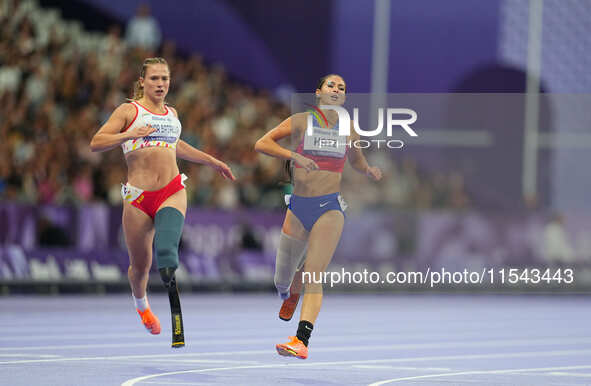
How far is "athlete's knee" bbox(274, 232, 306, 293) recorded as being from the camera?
11469 millimetres

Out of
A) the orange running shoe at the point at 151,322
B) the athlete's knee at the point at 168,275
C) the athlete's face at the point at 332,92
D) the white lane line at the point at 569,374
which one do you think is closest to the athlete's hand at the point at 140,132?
the athlete's knee at the point at 168,275

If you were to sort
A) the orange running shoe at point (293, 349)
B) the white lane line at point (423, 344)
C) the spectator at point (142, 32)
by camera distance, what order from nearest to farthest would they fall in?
the orange running shoe at point (293, 349)
the white lane line at point (423, 344)
the spectator at point (142, 32)

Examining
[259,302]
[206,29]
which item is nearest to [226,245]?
[259,302]

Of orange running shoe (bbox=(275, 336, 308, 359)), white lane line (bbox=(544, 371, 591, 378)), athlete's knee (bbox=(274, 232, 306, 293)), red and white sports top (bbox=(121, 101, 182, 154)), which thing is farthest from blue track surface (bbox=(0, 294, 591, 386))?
red and white sports top (bbox=(121, 101, 182, 154))

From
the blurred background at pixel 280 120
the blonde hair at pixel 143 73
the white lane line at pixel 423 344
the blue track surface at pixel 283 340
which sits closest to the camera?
the blue track surface at pixel 283 340

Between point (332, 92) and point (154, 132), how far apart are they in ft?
5.26

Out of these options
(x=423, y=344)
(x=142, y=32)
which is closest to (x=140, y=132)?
(x=423, y=344)

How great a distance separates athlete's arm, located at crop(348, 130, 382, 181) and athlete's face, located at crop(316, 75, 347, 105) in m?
0.35

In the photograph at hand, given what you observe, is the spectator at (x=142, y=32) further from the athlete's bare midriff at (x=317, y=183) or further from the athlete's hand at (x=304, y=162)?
the athlete's hand at (x=304, y=162)

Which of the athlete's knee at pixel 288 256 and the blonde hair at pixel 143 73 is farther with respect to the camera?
the athlete's knee at pixel 288 256

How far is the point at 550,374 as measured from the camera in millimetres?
10891

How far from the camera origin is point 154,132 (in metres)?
11.2

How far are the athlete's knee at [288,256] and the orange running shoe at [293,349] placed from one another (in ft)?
3.40

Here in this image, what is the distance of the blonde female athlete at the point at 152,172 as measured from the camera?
→ 11070 millimetres
